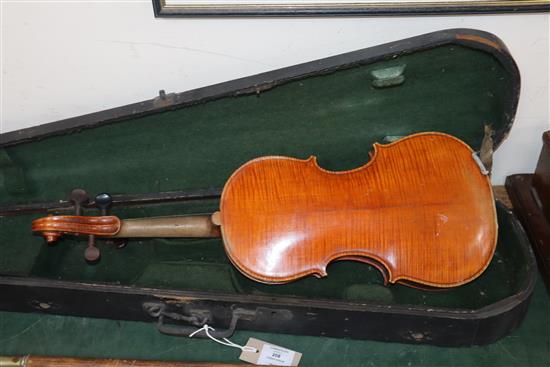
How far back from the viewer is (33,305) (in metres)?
2.19

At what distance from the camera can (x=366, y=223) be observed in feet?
6.61

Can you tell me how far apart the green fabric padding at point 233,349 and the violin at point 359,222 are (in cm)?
28

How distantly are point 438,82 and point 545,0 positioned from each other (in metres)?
0.42

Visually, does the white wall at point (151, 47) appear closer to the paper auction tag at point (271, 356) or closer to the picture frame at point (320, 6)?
the picture frame at point (320, 6)

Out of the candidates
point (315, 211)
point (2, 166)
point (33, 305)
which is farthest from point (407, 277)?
point (2, 166)

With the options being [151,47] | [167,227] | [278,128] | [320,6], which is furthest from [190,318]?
[320,6]

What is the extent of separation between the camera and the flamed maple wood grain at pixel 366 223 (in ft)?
6.57

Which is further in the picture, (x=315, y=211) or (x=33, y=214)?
(x=33, y=214)

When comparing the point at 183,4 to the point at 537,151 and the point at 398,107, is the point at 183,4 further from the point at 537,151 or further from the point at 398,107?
the point at 537,151

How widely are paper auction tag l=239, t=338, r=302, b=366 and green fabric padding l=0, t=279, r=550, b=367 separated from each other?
27 millimetres

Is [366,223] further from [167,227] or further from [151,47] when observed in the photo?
[151,47]

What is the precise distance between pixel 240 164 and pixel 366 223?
53cm

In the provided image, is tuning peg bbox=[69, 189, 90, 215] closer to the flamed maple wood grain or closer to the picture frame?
the flamed maple wood grain

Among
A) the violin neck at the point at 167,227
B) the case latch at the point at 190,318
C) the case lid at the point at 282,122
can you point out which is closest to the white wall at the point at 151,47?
the case lid at the point at 282,122
